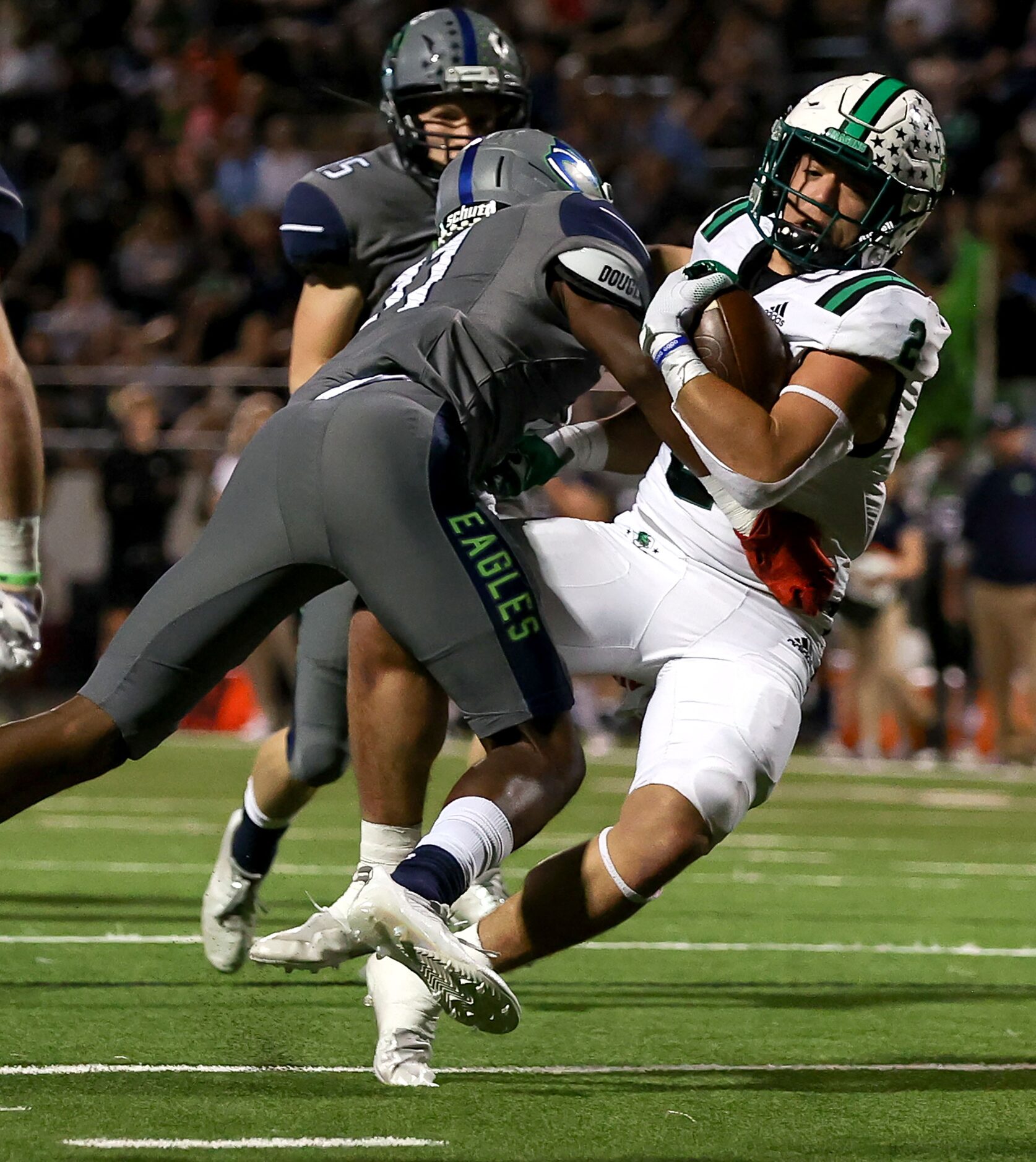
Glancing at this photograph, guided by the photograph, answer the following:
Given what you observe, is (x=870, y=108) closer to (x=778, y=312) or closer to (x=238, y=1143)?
(x=778, y=312)

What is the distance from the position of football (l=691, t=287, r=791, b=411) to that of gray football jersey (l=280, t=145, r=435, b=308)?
59.2 inches

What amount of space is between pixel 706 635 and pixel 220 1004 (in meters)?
1.25

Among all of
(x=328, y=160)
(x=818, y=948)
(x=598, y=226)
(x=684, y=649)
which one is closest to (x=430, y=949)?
(x=684, y=649)

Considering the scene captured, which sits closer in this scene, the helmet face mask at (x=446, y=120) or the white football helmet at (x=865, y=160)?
the white football helmet at (x=865, y=160)

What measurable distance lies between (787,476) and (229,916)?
5.87 ft

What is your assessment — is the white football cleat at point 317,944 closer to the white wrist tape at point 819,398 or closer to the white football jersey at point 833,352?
the white football jersey at point 833,352

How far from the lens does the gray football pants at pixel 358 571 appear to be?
10.8 ft

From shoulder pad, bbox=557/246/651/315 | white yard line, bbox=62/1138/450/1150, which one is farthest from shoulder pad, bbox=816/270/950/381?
white yard line, bbox=62/1138/450/1150

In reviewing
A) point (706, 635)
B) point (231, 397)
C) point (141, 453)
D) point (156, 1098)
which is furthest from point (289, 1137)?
point (231, 397)

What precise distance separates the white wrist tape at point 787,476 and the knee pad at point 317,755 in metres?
1.28

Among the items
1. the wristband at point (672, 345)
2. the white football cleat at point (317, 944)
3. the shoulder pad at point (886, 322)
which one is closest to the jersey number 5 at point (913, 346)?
the shoulder pad at point (886, 322)

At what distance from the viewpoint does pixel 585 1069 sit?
3.57 meters

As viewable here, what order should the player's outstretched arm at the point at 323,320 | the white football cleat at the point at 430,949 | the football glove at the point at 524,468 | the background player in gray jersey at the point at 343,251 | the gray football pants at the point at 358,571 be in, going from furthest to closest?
the player's outstretched arm at the point at 323,320 < the background player in gray jersey at the point at 343,251 < the football glove at the point at 524,468 < the gray football pants at the point at 358,571 < the white football cleat at the point at 430,949

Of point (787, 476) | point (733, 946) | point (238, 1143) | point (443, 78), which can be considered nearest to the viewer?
point (238, 1143)
